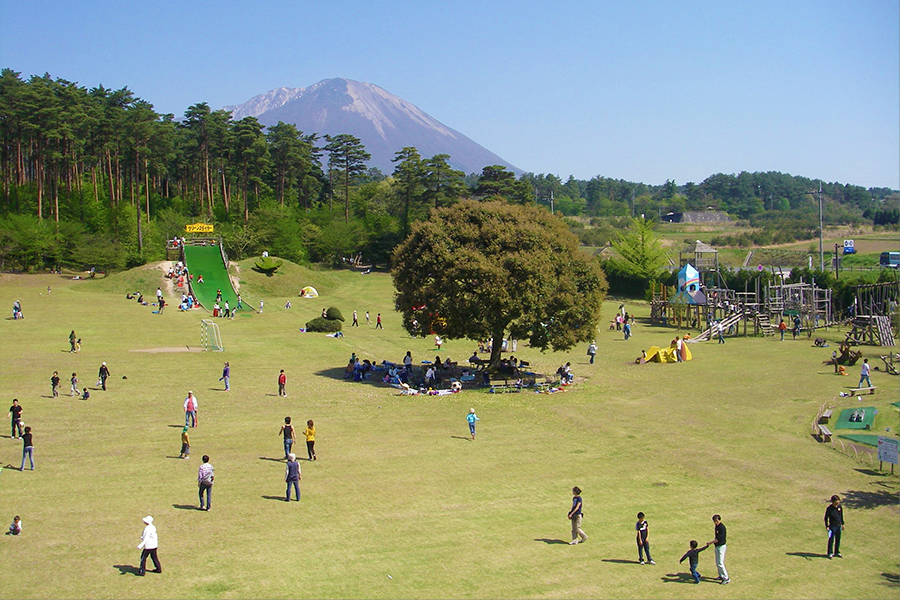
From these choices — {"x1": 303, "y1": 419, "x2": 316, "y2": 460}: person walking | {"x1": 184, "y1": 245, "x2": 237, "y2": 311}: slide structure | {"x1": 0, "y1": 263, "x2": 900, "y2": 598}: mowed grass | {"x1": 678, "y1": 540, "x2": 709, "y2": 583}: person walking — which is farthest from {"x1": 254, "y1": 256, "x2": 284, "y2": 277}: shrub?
{"x1": 678, "y1": 540, "x2": 709, "y2": 583}: person walking

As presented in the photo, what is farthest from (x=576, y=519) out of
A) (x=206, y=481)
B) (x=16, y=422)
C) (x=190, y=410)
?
(x=16, y=422)

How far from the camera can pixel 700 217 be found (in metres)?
177

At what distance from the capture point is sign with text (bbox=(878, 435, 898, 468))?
20.5 meters

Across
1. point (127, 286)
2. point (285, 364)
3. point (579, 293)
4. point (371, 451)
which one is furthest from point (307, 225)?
point (371, 451)

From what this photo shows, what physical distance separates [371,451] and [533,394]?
11.3 m

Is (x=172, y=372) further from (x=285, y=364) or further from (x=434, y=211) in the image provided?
(x=434, y=211)

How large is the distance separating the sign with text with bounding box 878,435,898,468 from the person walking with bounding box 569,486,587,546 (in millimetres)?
10015

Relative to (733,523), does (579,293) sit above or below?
above

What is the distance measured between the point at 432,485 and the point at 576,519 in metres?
5.20

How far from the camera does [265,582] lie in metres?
14.2

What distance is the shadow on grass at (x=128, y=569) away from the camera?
47.5 ft

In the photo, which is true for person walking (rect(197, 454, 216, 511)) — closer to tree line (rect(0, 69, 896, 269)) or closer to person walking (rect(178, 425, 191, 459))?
person walking (rect(178, 425, 191, 459))

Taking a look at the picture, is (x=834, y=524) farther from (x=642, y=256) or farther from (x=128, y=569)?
(x=642, y=256)

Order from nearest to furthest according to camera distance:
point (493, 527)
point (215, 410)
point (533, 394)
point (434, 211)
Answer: point (493, 527), point (215, 410), point (533, 394), point (434, 211)
